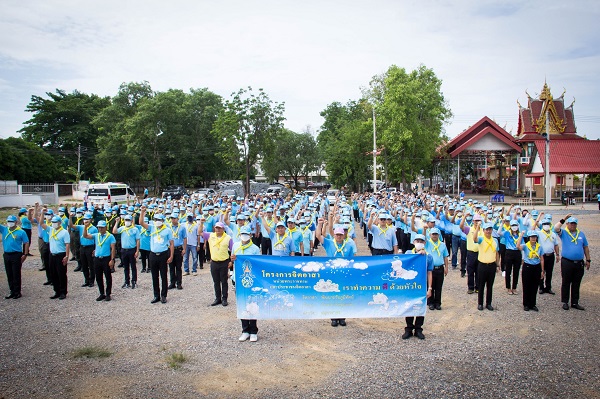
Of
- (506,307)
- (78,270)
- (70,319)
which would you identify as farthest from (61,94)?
(506,307)

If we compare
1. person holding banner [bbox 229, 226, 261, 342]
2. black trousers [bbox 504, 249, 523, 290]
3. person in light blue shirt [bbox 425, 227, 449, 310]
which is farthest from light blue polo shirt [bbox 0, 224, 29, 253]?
black trousers [bbox 504, 249, 523, 290]

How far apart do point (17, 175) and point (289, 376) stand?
49210 mm

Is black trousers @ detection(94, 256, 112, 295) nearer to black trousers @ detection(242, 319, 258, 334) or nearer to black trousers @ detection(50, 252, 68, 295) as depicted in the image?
black trousers @ detection(50, 252, 68, 295)

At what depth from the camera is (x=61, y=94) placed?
63.4 metres

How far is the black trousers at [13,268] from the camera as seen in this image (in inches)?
404

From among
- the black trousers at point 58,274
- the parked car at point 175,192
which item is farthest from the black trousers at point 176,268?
the parked car at point 175,192

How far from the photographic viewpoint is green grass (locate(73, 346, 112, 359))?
7025 millimetres

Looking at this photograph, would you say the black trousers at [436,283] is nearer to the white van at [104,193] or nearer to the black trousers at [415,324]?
the black trousers at [415,324]

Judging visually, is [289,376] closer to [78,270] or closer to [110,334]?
[110,334]

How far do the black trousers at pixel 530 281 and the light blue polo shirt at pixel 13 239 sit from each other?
34.2 feet

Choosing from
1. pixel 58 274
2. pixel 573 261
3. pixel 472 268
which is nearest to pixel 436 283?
pixel 472 268

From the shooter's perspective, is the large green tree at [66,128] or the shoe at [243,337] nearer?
the shoe at [243,337]

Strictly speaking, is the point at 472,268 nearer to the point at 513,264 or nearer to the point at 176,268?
the point at 513,264

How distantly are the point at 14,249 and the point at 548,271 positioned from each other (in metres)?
11.7
